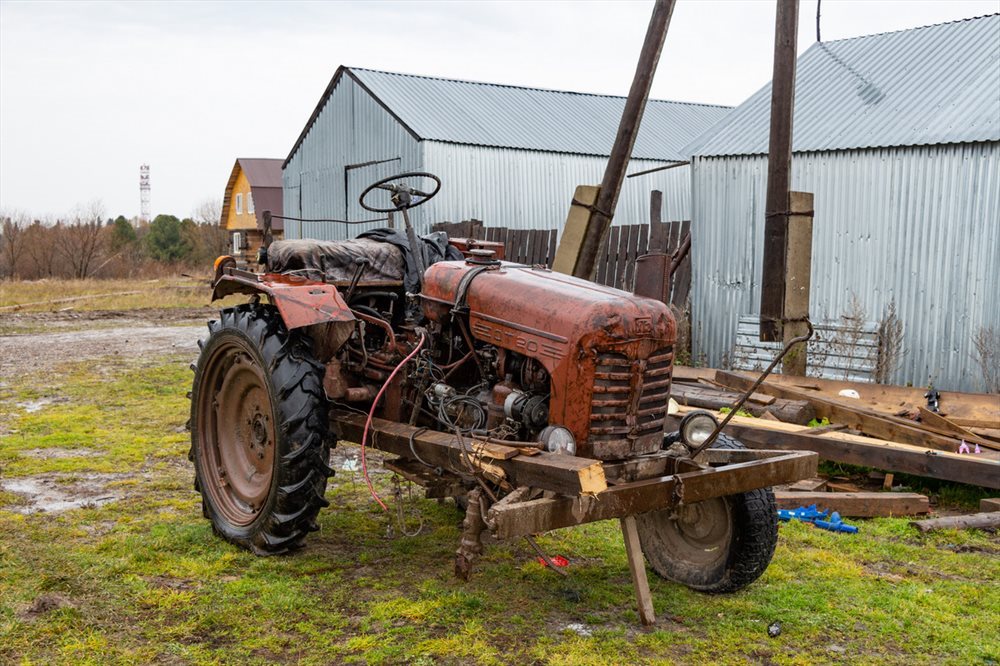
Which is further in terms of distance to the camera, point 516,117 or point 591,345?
point 516,117

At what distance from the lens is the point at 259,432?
5.04 m

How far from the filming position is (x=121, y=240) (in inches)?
1494

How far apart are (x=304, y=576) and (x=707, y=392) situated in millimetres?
4266

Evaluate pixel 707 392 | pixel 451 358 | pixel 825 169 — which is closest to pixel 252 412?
pixel 451 358

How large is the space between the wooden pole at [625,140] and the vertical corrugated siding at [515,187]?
7.75 metres

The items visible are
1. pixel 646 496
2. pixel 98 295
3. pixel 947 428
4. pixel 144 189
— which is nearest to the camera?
pixel 646 496

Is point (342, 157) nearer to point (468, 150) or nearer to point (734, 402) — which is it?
point (468, 150)

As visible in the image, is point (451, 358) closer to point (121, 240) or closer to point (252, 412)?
point (252, 412)

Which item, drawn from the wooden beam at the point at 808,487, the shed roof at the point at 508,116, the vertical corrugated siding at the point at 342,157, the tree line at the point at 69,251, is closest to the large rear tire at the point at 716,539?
the wooden beam at the point at 808,487

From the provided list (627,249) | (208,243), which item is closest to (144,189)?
(208,243)

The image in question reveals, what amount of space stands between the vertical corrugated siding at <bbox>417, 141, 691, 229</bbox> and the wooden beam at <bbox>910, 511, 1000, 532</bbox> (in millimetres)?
11731

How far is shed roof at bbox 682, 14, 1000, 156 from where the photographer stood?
985 centimetres

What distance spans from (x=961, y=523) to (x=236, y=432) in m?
4.11

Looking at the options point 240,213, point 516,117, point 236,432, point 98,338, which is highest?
point 516,117
